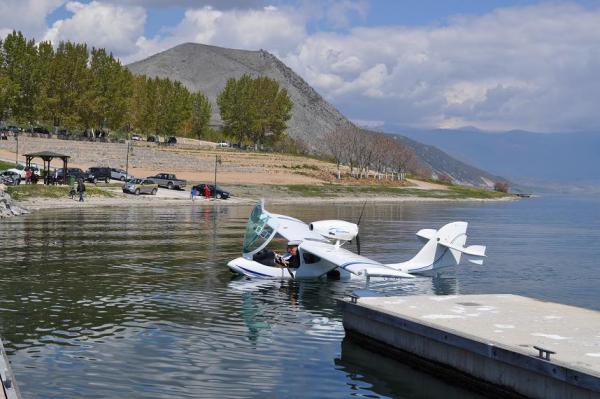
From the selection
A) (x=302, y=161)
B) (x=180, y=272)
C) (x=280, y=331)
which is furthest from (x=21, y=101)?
(x=280, y=331)

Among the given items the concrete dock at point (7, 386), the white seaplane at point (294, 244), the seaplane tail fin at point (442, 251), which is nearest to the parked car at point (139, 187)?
the white seaplane at point (294, 244)

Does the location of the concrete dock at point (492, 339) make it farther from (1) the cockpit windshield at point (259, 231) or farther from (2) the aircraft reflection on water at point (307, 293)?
(1) the cockpit windshield at point (259, 231)

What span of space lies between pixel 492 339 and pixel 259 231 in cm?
1688

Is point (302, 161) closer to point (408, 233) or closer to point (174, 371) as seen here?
point (408, 233)

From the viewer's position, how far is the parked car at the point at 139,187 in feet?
314

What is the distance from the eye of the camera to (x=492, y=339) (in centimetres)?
1742

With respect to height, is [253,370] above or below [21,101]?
below

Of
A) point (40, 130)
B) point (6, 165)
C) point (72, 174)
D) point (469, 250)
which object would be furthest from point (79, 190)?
point (40, 130)

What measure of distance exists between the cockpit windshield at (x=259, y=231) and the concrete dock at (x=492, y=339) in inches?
416

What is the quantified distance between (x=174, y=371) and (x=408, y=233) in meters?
46.5

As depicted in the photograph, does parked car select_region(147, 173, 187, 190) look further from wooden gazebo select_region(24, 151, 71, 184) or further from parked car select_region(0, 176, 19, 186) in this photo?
parked car select_region(0, 176, 19, 186)

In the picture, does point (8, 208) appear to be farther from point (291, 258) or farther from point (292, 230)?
point (291, 258)

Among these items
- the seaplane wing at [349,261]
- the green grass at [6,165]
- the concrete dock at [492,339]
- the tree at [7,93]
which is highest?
the tree at [7,93]

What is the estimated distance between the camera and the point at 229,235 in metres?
54.4
